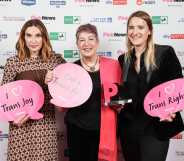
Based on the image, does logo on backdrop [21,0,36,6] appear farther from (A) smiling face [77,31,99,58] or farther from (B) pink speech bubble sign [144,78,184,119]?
(B) pink speech bubble sign [144,78,184,119]

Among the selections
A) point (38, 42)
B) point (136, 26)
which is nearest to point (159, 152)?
point (136, 26)

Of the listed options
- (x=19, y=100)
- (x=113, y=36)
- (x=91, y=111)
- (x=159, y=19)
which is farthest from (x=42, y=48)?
(x=159, y=19)

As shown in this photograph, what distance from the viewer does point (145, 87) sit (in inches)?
75.8

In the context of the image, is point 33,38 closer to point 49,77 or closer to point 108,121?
point 49,77

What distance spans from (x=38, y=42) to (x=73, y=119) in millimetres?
456

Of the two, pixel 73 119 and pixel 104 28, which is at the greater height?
pixel 104 28

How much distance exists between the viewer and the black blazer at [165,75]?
1910 mm

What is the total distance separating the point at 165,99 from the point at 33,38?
773mm

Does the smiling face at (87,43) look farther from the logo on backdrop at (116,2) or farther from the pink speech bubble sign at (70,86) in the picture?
the logo on backdrop at (116,2)

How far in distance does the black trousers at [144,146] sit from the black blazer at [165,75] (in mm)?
47

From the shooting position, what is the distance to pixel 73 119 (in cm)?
199

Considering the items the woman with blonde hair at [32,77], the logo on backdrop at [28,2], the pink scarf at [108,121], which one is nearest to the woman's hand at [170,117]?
the pink scarf at [108,121]

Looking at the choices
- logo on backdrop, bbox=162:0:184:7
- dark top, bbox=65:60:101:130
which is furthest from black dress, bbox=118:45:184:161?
logo on backdrop, bbox=162:0:184:7

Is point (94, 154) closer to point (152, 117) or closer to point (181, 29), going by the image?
point (152, 117)
